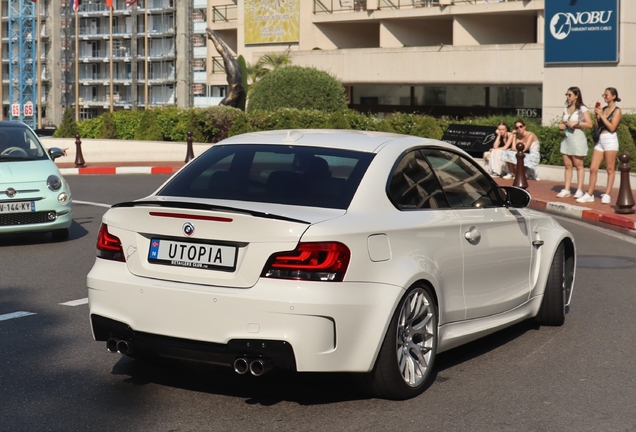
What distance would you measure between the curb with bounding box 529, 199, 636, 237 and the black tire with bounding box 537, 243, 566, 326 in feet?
22.7

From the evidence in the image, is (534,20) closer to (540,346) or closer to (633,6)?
(633,6)

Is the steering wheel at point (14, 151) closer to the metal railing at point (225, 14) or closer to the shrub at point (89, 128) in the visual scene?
the shrub at point (89, 128)

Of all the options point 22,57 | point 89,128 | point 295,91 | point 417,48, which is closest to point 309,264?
point 295,91

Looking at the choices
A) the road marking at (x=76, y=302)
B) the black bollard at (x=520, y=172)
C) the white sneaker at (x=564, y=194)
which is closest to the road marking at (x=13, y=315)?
the road marking at (x=76, y=302)

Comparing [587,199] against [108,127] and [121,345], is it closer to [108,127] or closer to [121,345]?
[121,345]

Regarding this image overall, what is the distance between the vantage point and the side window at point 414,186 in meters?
5.65

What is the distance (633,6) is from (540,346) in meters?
22.8

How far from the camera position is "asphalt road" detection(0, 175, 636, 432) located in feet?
16.4

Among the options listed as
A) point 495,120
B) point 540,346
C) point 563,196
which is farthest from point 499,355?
point 495,120

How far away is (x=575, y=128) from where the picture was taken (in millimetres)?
16609

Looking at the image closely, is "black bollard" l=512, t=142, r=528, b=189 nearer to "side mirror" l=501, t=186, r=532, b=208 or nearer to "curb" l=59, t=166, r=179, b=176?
"curb" l=59, t=166, r=179, b=176

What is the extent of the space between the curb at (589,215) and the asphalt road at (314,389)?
6.56 m

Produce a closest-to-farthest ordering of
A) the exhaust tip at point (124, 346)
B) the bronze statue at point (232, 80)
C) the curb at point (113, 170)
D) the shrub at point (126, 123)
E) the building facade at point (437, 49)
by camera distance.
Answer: the exhaust tip at point (124, 346), the curb at point (113, 170), the building facade at point (437, 49), the shrub at point (126, 123), the bronze statue at point (232, 80)

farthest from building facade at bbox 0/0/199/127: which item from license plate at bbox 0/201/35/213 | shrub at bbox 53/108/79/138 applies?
license plate at bbox 0/201/35/213
